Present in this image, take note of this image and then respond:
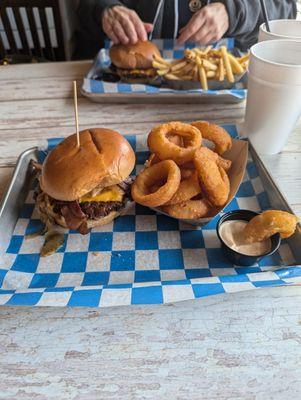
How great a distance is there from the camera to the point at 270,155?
A: 1.47 metres

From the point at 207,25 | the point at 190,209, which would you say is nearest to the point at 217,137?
the point at 190,209

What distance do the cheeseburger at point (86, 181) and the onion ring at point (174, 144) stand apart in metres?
0.11

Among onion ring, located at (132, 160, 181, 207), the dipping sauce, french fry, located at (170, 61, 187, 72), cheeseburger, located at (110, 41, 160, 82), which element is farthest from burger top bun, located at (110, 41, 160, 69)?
the dipping sauce

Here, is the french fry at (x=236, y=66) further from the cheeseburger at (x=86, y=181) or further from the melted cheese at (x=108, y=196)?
the melted cheese at (x=108, y=196)

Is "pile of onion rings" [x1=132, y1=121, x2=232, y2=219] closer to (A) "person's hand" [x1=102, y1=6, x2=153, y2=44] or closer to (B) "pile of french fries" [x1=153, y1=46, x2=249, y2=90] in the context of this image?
(B) "pile of french fries" [x1=153, y1=46, x2=249, y2=90]

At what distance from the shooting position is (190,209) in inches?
43.8

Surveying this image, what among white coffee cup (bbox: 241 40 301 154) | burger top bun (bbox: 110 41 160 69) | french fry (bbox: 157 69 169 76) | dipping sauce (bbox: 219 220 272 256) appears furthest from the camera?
burger top bun (bbox: 110 41 160 69)

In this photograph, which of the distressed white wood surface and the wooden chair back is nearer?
the distressed white wood surface

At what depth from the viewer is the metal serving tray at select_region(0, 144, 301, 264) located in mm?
1100

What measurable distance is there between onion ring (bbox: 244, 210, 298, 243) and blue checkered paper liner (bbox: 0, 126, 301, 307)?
0.10 m

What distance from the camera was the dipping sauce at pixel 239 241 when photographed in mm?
1002

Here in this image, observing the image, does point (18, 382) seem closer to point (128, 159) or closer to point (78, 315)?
point (78, 315)

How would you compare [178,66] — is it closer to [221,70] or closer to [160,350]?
[221,70]

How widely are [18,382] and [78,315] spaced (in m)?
0.21
